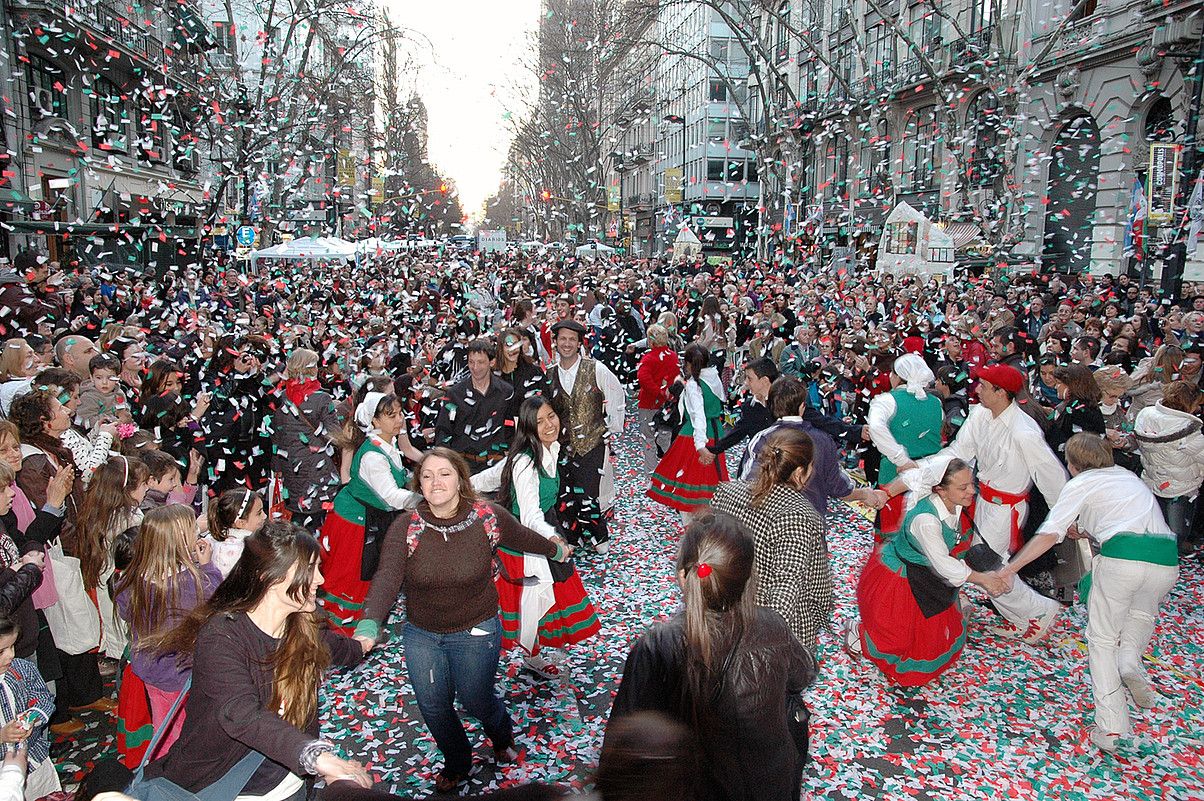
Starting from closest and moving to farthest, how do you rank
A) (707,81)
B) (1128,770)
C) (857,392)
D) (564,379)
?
(1128,770) < (564,379) < (857,392) < (707,81)

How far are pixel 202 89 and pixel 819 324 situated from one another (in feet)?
53.4

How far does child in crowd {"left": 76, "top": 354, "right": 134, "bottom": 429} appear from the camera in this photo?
6.74 m

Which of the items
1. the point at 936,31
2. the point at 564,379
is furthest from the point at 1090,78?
the point at 564,379

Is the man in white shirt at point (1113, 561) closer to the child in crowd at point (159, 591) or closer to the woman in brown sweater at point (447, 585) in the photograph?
the woman in brown sweater at point (447, 585)

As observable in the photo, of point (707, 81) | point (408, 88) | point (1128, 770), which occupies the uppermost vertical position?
point (707, 81)

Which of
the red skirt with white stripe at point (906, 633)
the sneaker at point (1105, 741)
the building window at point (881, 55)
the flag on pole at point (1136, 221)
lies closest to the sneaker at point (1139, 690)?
the sneaker at point (1105, 741)

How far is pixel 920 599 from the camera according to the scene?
16.4 feet

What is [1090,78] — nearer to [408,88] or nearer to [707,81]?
[408,88]

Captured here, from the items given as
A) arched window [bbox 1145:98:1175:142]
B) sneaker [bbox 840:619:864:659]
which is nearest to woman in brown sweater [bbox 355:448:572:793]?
sneaker [bbox 840:619:864:659]

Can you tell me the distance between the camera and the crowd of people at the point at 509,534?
2594 mm

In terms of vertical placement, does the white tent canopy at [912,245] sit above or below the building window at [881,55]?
below

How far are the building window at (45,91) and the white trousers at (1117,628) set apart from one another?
78.2 ft

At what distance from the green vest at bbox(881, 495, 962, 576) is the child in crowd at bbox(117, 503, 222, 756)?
11.8 ft

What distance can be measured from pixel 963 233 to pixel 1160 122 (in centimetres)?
782
